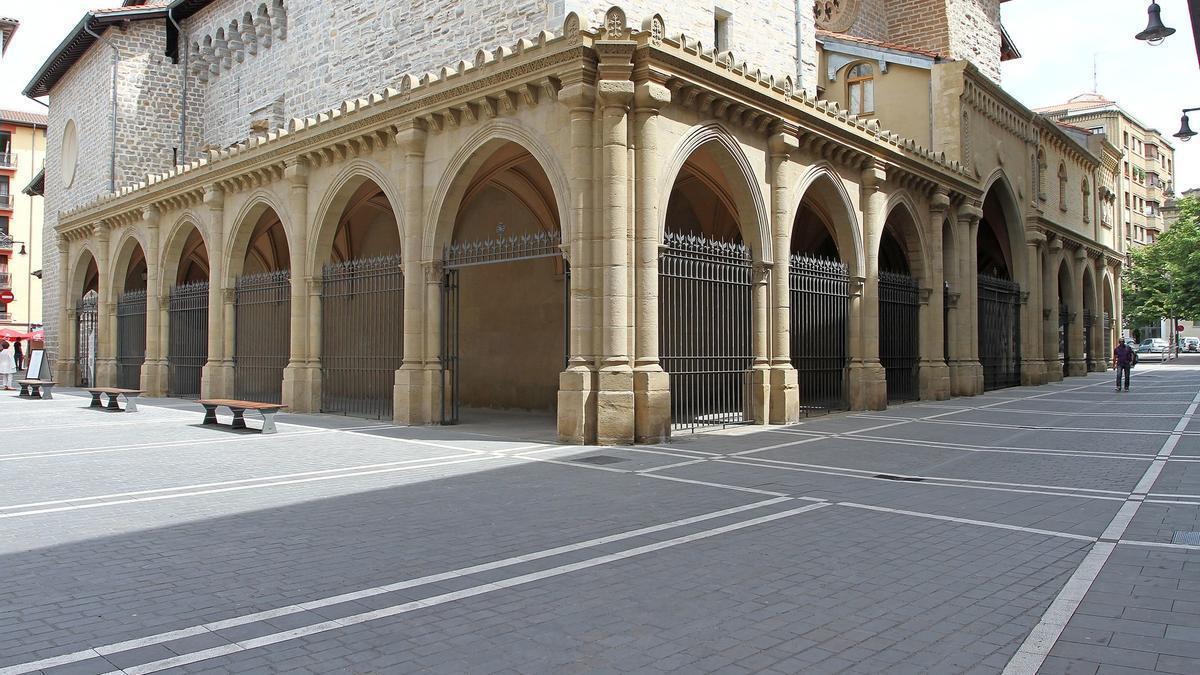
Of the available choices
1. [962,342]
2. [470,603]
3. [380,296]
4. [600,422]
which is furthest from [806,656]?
[962,342]

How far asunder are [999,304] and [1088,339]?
46.8ft

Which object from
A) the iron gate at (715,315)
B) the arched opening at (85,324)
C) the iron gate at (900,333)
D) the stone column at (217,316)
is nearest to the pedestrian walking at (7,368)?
the arched opening at (85,324)

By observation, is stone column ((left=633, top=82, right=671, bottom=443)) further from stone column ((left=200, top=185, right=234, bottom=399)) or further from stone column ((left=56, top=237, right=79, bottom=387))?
stone column ((left=56, top=237, right=79, bottom=387))

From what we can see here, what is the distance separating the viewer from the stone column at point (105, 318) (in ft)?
83.6

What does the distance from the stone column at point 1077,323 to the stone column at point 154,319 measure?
31706mm

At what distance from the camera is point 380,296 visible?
20422mm

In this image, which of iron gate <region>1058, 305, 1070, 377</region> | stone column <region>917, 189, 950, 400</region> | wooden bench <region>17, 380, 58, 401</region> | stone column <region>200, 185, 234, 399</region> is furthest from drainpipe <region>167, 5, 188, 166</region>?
iron gate <region>1058, 305, 1070, 377</region>

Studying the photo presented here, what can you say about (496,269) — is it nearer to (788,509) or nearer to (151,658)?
Answer: (788,509)

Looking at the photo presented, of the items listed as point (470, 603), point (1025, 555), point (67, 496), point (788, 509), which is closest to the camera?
point (470, 603)

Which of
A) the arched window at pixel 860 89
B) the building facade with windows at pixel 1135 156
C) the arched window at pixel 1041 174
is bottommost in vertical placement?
the arched window at pixel 1041 174

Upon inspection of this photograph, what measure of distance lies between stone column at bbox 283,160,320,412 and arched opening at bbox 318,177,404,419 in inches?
11.0

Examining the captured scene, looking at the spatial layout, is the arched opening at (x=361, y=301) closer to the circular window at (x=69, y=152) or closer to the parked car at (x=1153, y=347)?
the circular window at (x=69, y=152)

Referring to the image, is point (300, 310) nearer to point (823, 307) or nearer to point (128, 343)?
point (823, 307)

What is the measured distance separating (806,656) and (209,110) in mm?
30195
